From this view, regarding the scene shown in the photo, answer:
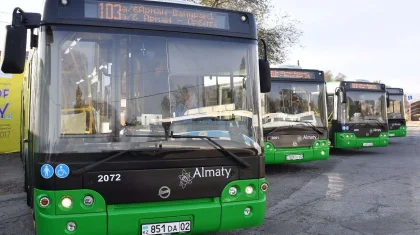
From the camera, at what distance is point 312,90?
11383 mm

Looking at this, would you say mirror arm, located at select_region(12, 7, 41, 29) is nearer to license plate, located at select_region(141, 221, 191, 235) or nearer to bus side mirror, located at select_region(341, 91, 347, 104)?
license plate, located at select_region(141, 221, 191, 235)

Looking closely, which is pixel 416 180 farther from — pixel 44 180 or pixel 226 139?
pixel 44 180

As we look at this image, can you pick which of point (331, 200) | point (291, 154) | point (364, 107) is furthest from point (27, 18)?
Result: point (364, 107)

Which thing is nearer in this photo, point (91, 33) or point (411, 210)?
point (91, 33)

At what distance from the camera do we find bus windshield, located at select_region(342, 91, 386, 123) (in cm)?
1491

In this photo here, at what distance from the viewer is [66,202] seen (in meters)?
3.82

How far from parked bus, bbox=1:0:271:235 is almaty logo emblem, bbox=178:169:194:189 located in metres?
0.01

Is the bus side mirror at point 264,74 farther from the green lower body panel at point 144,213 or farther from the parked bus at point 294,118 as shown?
the parked bus at point 294,118

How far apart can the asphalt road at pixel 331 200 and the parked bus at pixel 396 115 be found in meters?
7.48

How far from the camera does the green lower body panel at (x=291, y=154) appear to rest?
10453 mm

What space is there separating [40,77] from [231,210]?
88.8 inches

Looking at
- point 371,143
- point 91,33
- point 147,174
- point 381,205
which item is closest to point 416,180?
point 381,205

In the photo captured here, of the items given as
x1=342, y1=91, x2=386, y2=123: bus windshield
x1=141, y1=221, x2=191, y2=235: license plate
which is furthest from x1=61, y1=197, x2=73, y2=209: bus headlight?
x1=342, y1=91, x2=386, y2=123: bus windshield

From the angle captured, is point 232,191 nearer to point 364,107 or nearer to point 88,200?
point 88,200
